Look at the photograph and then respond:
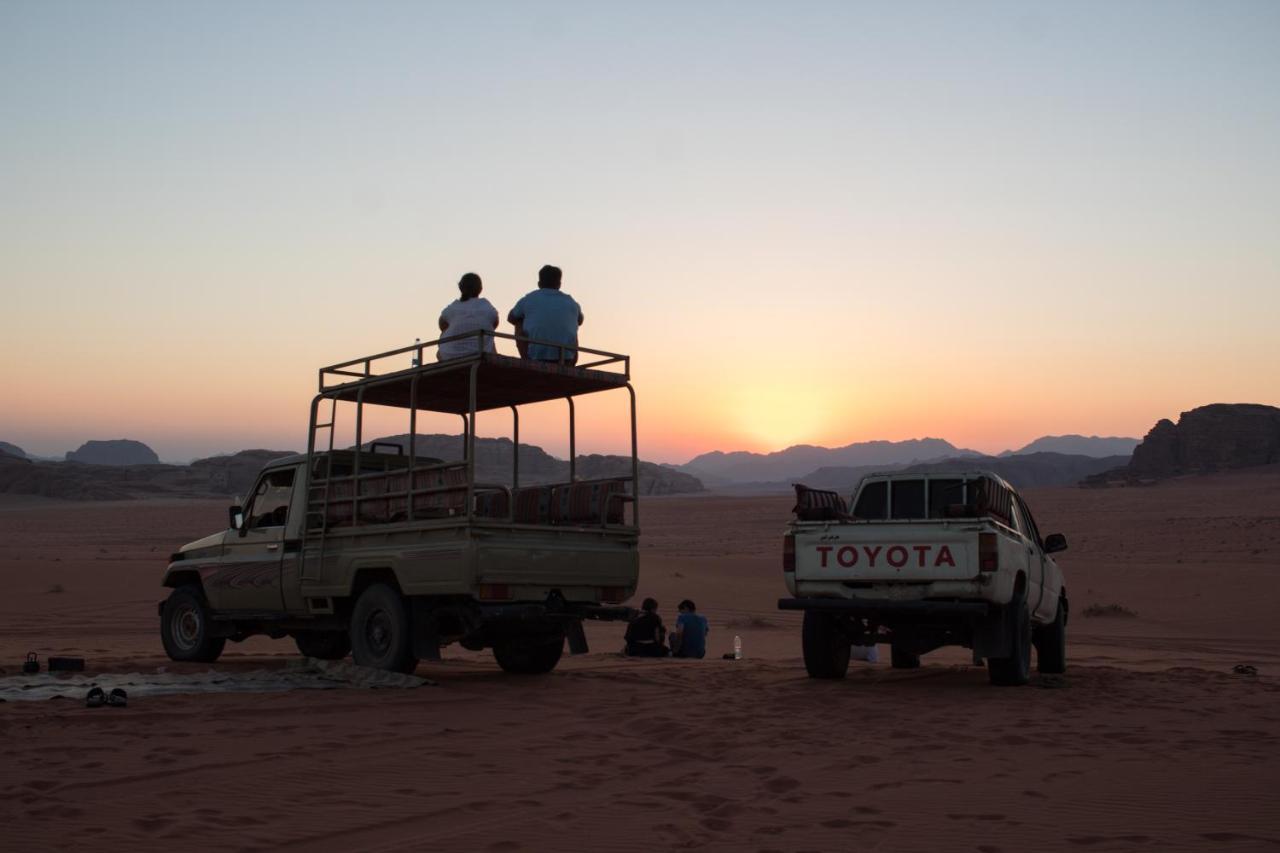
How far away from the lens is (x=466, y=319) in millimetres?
12750

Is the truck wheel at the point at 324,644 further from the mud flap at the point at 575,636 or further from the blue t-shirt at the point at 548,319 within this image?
the blue t-shirt at the point at 548,319

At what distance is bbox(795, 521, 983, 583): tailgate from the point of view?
1126cm

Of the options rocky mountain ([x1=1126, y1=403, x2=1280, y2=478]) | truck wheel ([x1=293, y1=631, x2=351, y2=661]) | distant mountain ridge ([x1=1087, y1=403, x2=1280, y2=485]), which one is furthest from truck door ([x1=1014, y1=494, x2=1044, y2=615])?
rocky mountain ([x1=1126, y1=403, x2=1280, y2=478])

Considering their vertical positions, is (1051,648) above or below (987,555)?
below

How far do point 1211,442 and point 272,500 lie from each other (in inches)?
3863

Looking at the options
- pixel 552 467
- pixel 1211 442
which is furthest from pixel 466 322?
pixel 552 467

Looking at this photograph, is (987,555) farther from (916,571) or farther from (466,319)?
(466,319)

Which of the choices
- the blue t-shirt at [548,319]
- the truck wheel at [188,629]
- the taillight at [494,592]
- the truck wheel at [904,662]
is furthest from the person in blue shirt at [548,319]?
the truck wheel at [904,662]

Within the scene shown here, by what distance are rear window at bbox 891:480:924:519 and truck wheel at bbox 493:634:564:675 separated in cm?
380

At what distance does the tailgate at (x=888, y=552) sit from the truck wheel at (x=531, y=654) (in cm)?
284

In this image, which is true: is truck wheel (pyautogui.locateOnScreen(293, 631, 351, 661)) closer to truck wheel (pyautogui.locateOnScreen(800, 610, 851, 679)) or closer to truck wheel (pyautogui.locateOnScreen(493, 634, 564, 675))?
truck wheel (pyautogui.locateOnScreen(493, 634, 564, 675))

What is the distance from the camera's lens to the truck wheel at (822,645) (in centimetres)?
1240

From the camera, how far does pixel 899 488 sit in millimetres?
12938

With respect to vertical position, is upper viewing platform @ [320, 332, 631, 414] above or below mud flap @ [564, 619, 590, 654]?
above
